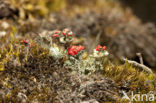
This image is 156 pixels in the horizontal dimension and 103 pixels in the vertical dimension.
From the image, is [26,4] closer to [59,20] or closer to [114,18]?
[59,20]

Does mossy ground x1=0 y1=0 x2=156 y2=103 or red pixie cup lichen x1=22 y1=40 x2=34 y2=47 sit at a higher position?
red pixie cup lichen x1=22 y1=40 x2=34 y2=47

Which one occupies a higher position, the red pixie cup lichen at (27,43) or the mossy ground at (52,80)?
the red pixie cup lichen at (27,43)

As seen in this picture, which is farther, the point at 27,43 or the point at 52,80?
the point at 27,43

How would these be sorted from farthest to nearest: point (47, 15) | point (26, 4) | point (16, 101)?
point (47, 15)
point (26, 4)
point (16, 101)

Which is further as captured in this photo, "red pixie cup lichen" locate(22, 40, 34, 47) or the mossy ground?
"red pixie cup lichen" locate(22, 40, 34, 47)

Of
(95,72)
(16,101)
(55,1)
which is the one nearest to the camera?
(16,101)

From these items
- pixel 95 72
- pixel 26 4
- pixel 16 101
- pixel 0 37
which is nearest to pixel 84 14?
pixel 26 4

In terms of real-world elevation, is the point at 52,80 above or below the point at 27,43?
below

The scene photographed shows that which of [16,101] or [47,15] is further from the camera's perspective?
[47,15]
